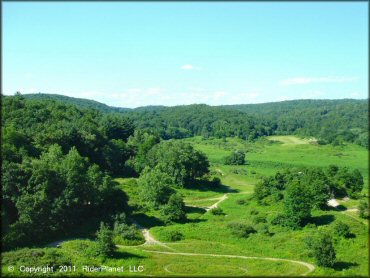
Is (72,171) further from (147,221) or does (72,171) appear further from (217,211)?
(217,211)

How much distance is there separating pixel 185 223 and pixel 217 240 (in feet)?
28.6

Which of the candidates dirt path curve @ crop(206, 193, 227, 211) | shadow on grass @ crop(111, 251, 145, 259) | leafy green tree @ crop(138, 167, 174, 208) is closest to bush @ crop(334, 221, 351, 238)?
dirt path curve @ crop(206, 193, 227, 211)

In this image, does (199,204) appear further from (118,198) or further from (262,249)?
(262,249)

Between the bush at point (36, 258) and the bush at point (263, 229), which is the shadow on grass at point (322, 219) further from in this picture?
the bush at point (36, 258)

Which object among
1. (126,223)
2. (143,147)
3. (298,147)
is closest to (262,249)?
(126,223)

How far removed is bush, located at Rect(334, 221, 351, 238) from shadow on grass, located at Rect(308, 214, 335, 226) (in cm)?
510

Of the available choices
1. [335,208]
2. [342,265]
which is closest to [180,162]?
[335,208]

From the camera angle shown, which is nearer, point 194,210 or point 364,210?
point 364,210

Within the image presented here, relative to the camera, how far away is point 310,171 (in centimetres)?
6631

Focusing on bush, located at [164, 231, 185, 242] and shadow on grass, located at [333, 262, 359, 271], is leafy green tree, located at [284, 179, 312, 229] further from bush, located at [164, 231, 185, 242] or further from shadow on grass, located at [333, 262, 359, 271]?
bush, located at [164, 231, 185, 242]

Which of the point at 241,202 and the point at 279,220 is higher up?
the point at 241,202

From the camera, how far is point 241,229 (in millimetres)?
48250

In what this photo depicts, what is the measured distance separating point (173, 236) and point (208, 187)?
36513mm

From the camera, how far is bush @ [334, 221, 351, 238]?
151 feet
